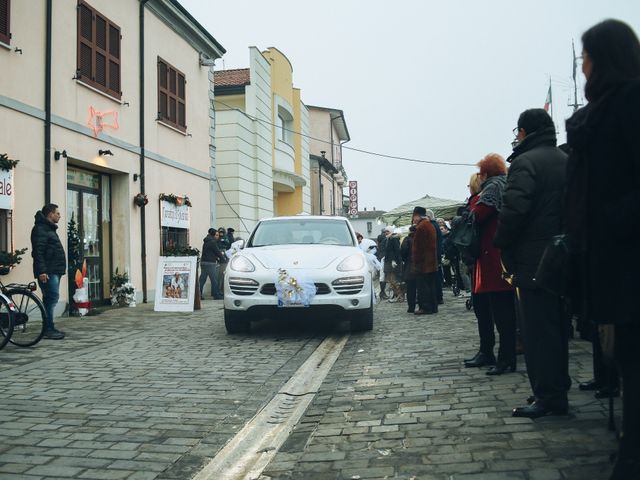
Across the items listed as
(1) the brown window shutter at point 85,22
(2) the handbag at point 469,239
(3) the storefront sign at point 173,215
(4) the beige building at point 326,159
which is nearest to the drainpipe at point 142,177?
(3) the storefront sign at point 173,215

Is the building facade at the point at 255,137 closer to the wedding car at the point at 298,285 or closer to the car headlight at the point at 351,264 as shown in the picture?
the wedding car at the point at 298,285

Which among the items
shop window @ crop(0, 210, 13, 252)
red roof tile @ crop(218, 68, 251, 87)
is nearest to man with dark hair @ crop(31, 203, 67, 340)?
shop window @ crop(0, 210, 13, 252)

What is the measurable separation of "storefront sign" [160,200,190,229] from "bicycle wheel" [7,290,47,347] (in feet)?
26.2

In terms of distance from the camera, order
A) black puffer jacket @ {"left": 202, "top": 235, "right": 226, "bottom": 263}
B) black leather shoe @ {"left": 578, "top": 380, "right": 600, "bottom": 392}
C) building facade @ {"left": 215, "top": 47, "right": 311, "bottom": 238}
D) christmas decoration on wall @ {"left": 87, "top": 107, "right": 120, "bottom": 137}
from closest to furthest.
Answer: black leather shoe @ {"left": 578, "top": 380, "right": 600, "bottom": 392} < christmas decoration on wall @ {"left": 87, "top": 107, "right": 120, "bottom": 137} < black puffer jacket @ {"left": 202, "top": 235, "right": 226, "bottom": 263} < building facade @ {"left": 215, "top": 47, "right": 311, "bottom": 238}

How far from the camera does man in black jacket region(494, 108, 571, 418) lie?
13.4 ft

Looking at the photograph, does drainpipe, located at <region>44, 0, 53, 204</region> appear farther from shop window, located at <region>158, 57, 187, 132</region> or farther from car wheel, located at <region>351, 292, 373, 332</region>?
car wheel, located at <region>351, 292, 373, 332</region>

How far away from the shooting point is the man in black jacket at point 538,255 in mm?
4090

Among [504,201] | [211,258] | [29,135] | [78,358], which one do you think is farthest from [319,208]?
[504,201]

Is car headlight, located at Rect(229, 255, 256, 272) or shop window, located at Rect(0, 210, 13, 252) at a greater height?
shop window, located at Rect(0, 210, 13, 252)

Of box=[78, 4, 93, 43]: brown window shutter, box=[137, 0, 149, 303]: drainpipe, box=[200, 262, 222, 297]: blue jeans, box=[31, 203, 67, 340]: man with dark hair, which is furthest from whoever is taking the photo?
box=[200, 262, 222, 297]: blue jeans

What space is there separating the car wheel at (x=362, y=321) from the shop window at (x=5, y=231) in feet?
18.3

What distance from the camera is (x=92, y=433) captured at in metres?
4.34

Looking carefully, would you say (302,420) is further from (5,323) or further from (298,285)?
(5,323)

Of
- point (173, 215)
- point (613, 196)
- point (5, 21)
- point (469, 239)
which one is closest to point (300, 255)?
point (469, 239)
